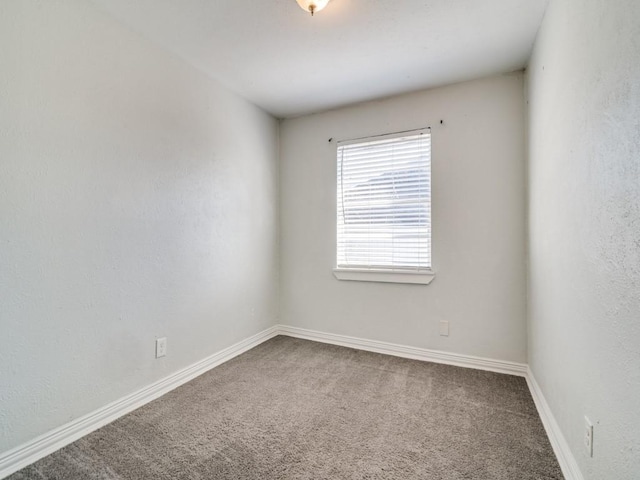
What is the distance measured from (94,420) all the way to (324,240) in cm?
217

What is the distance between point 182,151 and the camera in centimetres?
223

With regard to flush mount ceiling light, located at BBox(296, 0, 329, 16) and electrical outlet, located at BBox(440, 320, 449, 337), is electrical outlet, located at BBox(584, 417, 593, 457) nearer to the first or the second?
electrical outlet, located at BBox(440, 320, 449, 337)

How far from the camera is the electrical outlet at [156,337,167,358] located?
80.9 inches

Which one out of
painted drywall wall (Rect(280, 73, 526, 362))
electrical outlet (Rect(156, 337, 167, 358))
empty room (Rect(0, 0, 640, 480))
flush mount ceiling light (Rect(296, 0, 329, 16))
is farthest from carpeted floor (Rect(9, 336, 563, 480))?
flush mount ceiling light (Rect(296, 0, 329, 16))

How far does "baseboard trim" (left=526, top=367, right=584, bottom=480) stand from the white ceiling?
88.7 inches

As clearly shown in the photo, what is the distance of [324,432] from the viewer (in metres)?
1.65

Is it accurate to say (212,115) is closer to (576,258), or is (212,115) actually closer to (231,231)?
(231,231)

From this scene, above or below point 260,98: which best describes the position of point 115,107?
below

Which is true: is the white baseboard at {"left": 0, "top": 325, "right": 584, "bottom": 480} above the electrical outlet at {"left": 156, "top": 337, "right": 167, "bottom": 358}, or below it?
below

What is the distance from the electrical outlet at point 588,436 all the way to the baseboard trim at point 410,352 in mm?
1255

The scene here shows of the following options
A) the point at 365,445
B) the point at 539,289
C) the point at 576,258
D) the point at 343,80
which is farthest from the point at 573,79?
the point at 365,445

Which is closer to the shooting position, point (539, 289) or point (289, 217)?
point (539, 289)

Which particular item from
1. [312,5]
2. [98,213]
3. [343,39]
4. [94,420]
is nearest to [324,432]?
[94,420]

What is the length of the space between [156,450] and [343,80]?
2.75 m
